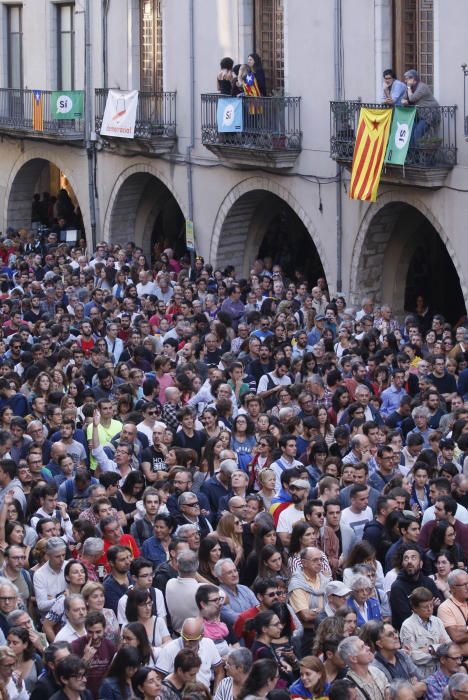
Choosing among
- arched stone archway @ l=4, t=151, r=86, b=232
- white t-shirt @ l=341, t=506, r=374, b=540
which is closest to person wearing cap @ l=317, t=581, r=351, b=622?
white t-shirt @ l=341, t=506, r=374, b=540

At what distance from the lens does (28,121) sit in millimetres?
33406

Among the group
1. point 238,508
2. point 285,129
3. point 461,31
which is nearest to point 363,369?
point 238,508

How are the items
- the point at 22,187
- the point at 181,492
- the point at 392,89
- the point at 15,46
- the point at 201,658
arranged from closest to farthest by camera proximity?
the point at 201,658
the point at 181,492
the point at 392,89
the point at 15,46
the point at 22,187

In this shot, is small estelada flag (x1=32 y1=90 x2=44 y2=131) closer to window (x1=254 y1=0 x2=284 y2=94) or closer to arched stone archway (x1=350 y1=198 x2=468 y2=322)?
window (x1=254 y1=0 x2=284 y2=94)

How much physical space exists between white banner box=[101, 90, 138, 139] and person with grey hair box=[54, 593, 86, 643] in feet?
65.0

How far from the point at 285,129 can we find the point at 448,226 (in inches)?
167

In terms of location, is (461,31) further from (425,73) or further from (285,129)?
(285,129)

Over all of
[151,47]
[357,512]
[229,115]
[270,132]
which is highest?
[151,47]

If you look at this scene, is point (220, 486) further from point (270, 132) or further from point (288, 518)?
point (270, 132)

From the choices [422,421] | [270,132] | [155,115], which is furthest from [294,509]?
[155,115]

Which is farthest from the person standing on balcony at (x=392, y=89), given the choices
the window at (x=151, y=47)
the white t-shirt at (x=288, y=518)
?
the white t-shirt at (x=288, y=518)

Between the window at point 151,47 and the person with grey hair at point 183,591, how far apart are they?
65.5ft

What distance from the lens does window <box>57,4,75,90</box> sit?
32969mm

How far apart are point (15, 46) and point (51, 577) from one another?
26.0 metres
